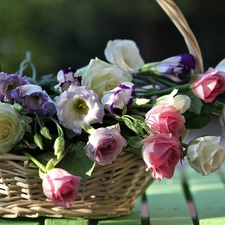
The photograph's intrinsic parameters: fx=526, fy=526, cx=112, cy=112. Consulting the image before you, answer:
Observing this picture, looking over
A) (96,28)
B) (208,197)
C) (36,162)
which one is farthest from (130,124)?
(96,28)

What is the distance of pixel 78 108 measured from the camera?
73 cm

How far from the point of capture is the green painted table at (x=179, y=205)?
80 centimetres

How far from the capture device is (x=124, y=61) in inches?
38.6

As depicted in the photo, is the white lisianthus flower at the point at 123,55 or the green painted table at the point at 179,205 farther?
the white lisianthus flower at the point at 123,55

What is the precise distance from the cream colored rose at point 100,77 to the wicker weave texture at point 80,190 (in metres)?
0.11

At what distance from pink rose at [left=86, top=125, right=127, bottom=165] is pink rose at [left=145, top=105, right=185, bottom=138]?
0.15 feet

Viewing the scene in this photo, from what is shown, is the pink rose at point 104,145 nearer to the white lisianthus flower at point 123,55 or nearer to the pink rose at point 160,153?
the pink rose at point 160,153

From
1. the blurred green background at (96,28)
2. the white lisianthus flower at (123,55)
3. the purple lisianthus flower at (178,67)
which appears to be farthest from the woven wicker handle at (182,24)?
the blurred green background at (96,28)

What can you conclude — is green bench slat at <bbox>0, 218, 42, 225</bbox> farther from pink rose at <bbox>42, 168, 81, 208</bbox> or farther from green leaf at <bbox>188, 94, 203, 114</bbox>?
green leaf at <bbox>188, 94, 203, 114</bbox>

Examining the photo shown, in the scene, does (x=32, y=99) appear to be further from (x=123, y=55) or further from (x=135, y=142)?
(x=123, y=55)

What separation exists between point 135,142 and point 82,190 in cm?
11

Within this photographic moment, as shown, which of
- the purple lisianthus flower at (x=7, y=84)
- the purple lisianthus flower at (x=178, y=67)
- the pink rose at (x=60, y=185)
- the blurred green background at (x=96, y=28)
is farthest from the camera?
the blurred green background at (x=96, y=28)

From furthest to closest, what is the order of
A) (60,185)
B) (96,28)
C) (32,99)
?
1. (96,28)
2. (32,99)
3. (60,185)

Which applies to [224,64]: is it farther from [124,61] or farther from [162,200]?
[162,200]
